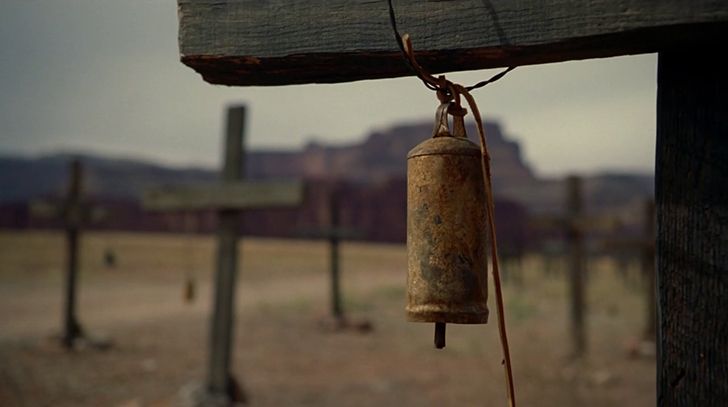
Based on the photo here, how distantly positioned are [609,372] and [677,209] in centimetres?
897

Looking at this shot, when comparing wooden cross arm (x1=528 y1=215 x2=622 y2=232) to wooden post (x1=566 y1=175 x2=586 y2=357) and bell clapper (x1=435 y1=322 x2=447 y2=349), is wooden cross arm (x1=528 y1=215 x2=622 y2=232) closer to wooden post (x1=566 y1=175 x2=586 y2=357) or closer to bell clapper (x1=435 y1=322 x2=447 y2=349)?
wooden post (x1=566 y1=175 x2=586 y2=357)

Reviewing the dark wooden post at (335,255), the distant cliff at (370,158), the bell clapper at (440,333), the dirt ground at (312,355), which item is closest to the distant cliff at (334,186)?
the distant cliff at (370,158)

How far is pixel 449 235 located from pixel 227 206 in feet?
18.8

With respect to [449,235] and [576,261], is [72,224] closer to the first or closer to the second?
[576,261]

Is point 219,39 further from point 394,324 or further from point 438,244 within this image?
point 394,324

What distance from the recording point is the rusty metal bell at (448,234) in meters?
1.59

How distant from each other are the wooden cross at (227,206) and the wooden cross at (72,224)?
457cm

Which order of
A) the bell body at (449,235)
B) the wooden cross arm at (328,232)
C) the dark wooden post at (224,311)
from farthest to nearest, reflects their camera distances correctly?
the wooden cross arm at (328,232)
the dark wooden post at (224,311)
the bell body at (449,235)

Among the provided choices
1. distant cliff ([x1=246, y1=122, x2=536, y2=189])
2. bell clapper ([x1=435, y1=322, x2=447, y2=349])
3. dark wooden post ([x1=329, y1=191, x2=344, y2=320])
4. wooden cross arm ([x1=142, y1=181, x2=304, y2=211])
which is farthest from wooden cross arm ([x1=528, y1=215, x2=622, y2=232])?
distant cliff ([x1=246, y1=122, x2=536, y2=189])

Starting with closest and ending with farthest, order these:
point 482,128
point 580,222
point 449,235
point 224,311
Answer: point 482,128 → point 449,235 → point 224,311 → point 580,222

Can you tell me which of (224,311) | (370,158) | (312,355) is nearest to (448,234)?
(224,311)

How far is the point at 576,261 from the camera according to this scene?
420 inches

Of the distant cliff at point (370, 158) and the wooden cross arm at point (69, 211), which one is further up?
the distant cliff at point (370, 158)

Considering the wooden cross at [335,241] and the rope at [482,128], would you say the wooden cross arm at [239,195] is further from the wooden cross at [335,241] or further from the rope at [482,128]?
the wooden cross at [335,241]
